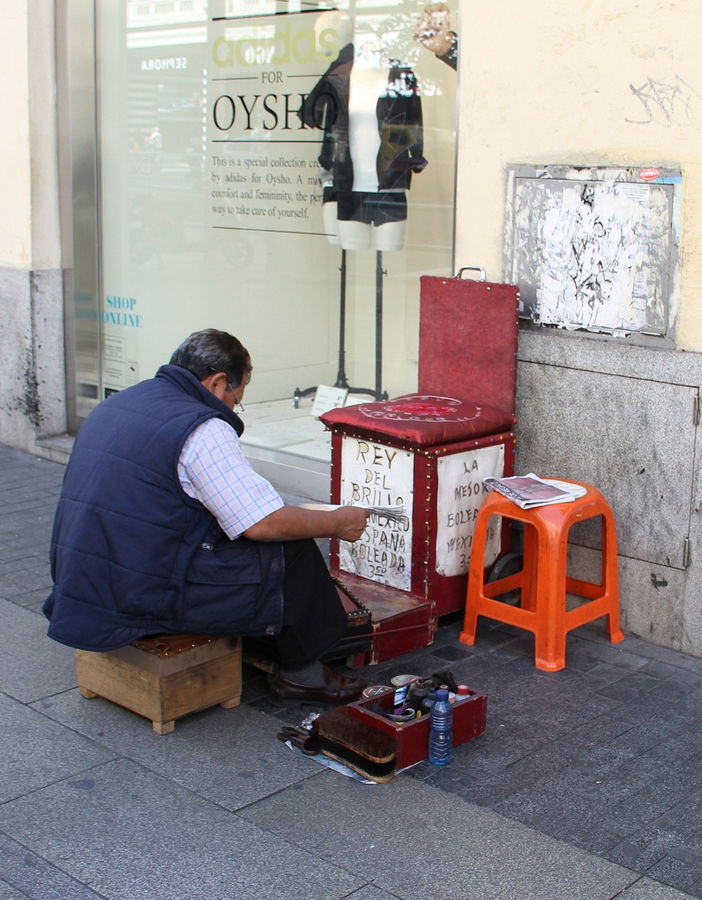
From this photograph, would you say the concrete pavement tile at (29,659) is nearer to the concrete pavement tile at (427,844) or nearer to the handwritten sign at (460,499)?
the concrete pavement tile at (427,844)

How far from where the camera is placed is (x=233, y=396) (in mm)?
3609

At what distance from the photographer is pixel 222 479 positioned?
3.32 metres

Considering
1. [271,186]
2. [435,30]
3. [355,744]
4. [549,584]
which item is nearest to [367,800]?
[355,744]

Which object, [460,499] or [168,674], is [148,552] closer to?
[168,674]

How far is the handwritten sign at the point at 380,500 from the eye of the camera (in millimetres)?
4277

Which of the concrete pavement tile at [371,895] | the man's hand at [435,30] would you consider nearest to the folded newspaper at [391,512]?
the concrete pavement tile at [371,895]

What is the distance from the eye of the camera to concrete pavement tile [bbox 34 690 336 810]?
127 inches

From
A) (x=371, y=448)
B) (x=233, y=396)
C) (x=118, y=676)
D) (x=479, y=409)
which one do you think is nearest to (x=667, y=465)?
(x=479, y=409)

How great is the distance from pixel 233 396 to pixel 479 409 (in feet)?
4.01

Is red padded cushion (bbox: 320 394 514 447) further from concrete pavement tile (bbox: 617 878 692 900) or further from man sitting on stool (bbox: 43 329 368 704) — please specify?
concrete pavement tile (bbox: 617 878 692 900)

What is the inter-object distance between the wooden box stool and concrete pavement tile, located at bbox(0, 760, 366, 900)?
0.28 metres

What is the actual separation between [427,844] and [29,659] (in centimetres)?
177

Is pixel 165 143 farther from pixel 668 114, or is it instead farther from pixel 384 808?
pixel 384 808

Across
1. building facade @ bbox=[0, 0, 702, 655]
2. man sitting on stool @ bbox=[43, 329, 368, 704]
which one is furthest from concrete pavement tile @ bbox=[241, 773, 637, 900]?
building facade @ bbox=[0, 0, 702, 655]
